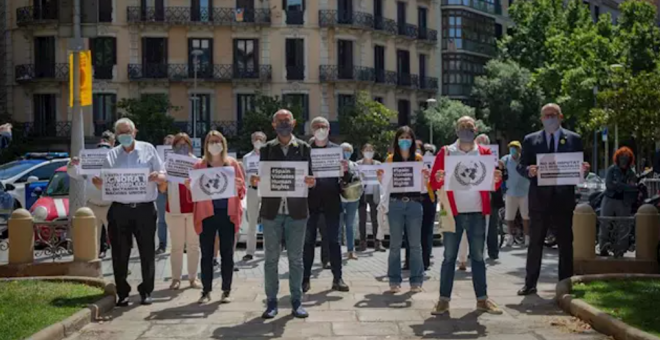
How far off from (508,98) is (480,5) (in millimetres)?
10083

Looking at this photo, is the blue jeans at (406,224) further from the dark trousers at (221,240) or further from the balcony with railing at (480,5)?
the balcony with railing at (480,5)

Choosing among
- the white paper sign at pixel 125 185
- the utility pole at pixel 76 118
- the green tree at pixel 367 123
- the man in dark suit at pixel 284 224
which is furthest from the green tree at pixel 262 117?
the man in dark suit at pixel 284 224

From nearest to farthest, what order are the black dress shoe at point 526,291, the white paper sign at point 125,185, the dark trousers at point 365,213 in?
the white paper sign at point 125,185 < the black dress shoe at point 526,291 < the dark trousers at point 365,213

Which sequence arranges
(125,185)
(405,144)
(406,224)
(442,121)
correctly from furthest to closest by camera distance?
→ (442,121) < (405,144) < (406,224) < (125,185)

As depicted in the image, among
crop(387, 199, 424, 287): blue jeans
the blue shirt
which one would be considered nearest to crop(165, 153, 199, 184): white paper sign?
crop(387, 199, 424, 287): blue jeans

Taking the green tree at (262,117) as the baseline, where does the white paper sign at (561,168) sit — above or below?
below

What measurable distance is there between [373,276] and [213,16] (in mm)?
38583

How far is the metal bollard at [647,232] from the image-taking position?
493 inches

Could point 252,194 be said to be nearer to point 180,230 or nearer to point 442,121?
point 180,230

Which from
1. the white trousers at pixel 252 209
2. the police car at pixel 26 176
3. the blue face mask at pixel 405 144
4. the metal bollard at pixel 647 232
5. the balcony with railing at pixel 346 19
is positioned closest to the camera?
the blue face mask at pixel 405 144

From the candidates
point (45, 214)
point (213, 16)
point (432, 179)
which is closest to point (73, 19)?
point (45, 214)

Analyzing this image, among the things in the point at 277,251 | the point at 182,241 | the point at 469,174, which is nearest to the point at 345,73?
the point at 182,241

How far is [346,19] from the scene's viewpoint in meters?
51.8

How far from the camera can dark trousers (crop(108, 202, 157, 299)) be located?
10.9 meters
